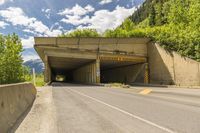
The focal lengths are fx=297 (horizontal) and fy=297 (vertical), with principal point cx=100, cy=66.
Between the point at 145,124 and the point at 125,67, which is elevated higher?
the point at 125,67

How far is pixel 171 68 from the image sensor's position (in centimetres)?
4662

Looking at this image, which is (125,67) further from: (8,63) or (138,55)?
(8,63)

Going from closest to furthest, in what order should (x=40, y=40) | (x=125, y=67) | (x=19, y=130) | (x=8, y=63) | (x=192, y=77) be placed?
1. (x=19, y=130)
2. (x=192, y=77)
3. (x=40, y=40)
4. (x=125, y=67)
5. (x=8, y=63)

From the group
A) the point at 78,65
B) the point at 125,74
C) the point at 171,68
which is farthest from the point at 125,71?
the point at 171,68

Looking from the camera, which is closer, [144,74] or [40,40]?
[40,40]

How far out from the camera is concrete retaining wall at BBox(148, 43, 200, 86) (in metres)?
39.8

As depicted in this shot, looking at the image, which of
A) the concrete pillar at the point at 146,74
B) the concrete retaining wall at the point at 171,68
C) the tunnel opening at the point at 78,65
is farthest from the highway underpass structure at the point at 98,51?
the tunnel opening at the point at 78,65

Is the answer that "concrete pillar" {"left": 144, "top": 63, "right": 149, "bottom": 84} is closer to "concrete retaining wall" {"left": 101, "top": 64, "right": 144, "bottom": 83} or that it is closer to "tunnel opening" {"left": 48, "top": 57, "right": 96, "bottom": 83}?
"concrete retaining wall" {"left": 101, "top": 64, "right": 144, "bottom": 83}

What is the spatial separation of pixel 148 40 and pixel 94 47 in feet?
33.9

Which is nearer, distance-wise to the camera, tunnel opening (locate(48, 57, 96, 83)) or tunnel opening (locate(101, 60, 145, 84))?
tunnel opening (locate(101, 60, 145, 84))

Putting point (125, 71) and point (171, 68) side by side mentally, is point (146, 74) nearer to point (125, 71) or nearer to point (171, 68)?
point (171, 68)

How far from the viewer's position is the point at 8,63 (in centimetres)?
9500

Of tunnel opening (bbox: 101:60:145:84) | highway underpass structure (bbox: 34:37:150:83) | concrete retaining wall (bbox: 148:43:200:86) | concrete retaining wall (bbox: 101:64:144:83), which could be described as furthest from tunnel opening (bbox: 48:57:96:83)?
concrete retaining wall (bbox: 148:43:200:86)

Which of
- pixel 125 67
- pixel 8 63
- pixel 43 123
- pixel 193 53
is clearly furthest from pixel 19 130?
pixel 8 63
